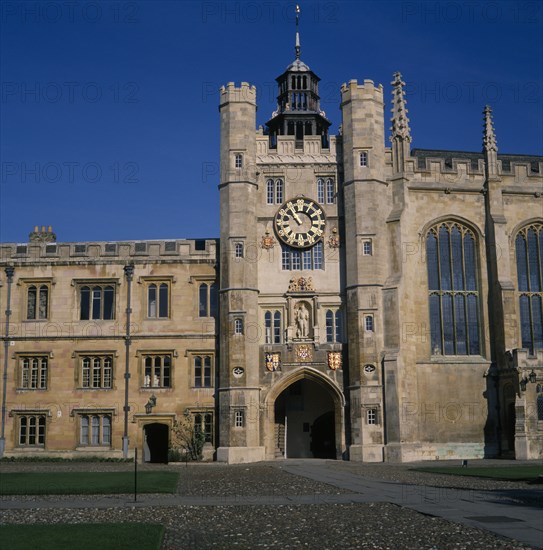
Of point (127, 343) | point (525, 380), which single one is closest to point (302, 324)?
point (127, 343)

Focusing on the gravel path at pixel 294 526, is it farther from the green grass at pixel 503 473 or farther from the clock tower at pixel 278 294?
the clock tower at pixel 278 294

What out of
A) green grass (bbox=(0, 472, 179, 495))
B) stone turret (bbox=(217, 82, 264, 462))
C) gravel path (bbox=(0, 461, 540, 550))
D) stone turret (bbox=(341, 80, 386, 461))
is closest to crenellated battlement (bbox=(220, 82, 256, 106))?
stone turret (bbox=(217, 82, 264, 462))

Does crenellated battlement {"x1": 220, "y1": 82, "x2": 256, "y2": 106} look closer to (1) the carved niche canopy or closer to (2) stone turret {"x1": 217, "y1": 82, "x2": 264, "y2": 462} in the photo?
(2) stone turret {"x1": 217, "y1": 82, "x2": 264, "y2": 462}

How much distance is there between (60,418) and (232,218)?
14.2 meters

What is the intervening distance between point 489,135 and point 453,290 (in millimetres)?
9191

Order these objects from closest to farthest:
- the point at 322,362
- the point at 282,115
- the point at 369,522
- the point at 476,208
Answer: the point at 369,522
the point at 322,362
the point at 476,208
the point at 282,115

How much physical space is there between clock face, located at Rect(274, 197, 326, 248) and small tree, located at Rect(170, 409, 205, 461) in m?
10.8

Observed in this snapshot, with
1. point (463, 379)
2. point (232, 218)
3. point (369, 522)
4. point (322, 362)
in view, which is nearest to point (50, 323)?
point (232, 218)

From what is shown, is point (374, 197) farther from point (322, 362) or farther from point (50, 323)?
point (50, 323)

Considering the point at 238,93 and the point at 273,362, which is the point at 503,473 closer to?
the point at 273,362

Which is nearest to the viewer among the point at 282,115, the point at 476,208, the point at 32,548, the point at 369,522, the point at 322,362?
the point at 32,548

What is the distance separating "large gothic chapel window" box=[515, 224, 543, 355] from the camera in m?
45.5

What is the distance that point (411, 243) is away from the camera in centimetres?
4459

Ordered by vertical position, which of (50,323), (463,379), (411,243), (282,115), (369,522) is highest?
(282,115)
